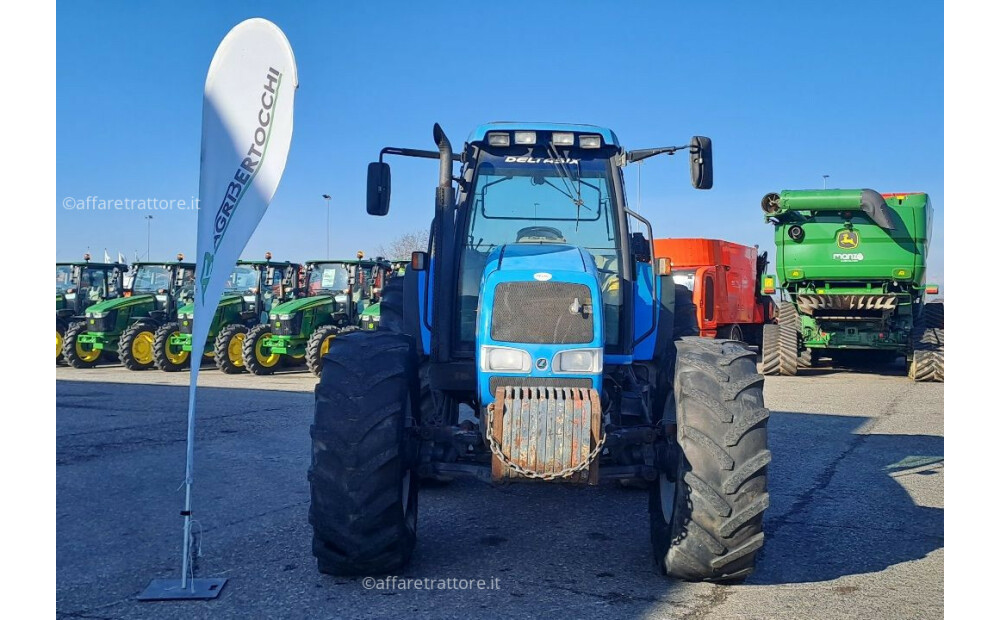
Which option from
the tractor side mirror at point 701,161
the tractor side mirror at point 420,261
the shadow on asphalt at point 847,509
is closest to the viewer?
the shadow on asphalt at point 847,509

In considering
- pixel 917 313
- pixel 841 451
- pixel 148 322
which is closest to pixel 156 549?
pixel 841 451

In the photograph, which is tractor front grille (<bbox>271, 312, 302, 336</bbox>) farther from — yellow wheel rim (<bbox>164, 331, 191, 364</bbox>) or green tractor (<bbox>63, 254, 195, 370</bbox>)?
green tractor (<bbox>63, 254, 195, 370</bbox>)

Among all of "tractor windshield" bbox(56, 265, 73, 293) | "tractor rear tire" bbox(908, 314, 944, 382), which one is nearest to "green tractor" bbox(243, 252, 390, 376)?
"tractor windshield" bbox(56, 265, 73, 293)

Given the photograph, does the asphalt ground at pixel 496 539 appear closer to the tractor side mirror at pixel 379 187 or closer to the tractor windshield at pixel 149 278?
the tractor side mirror at pixel 379 187

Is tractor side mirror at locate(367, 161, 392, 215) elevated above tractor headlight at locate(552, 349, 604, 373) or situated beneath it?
elevated above

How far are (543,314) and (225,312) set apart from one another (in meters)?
14.5

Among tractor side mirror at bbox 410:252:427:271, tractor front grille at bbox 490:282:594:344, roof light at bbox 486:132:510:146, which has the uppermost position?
roof light at bbox 486:132:510:146

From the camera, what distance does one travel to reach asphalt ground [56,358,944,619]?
401 cm

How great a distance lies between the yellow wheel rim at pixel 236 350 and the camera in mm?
16297

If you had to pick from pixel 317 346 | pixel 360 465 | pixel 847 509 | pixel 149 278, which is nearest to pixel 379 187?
pixel 360 465

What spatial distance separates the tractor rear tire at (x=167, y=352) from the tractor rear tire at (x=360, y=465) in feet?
44.9

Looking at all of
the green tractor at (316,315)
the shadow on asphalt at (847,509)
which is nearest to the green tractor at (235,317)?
the green tractor at (316,315)

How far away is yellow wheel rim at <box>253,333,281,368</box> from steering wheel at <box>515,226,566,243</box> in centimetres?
1144

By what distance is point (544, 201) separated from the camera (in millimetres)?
5703
